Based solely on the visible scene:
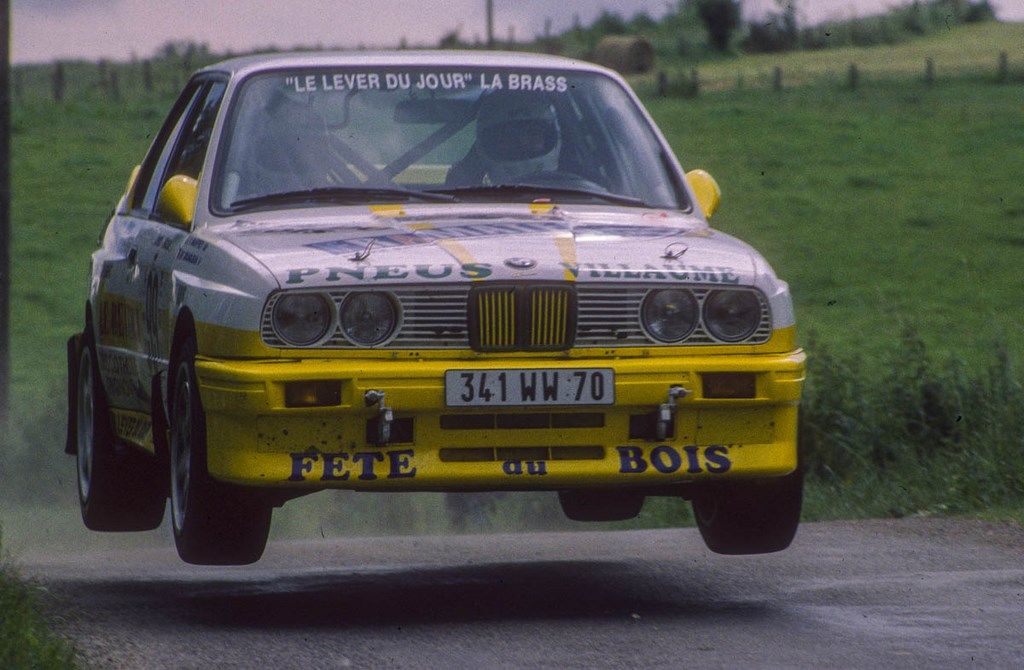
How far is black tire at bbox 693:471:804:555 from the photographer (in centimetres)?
711

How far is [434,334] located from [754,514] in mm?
1501

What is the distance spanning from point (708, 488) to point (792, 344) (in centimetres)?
64

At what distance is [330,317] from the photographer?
6.36 metres

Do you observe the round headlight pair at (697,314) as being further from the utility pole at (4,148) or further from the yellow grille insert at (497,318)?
the utility pole at (4,148)

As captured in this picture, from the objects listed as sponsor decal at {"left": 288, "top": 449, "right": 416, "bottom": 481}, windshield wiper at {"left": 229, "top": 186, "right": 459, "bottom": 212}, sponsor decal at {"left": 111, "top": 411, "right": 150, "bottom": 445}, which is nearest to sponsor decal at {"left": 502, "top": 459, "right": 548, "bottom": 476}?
sponsor decal at {"left": 288, "top": 449, "right": 416, "bottom": 481}

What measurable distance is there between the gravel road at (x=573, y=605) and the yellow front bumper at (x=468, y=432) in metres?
0.46

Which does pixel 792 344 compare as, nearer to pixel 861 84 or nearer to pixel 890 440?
pixel 890 440

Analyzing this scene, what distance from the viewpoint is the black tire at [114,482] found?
848cm

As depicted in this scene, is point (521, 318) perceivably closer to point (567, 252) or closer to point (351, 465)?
point (567, 252)

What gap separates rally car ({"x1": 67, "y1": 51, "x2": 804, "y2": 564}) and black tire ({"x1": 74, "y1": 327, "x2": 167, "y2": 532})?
933mm

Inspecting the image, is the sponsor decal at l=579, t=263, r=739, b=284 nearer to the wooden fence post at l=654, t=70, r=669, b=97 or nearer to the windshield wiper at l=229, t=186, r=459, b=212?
the windshield wiper at l=229, t=186, r=459, b=212

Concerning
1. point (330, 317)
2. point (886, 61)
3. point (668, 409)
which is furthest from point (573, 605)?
point (886, 61)

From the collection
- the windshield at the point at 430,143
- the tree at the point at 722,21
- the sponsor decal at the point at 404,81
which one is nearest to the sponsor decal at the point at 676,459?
the windshield at the point at 430,143

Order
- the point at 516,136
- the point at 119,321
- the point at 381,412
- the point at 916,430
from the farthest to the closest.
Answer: the point at 916,430, the point at 119,321, the point at 516,136, the point at 381,412
